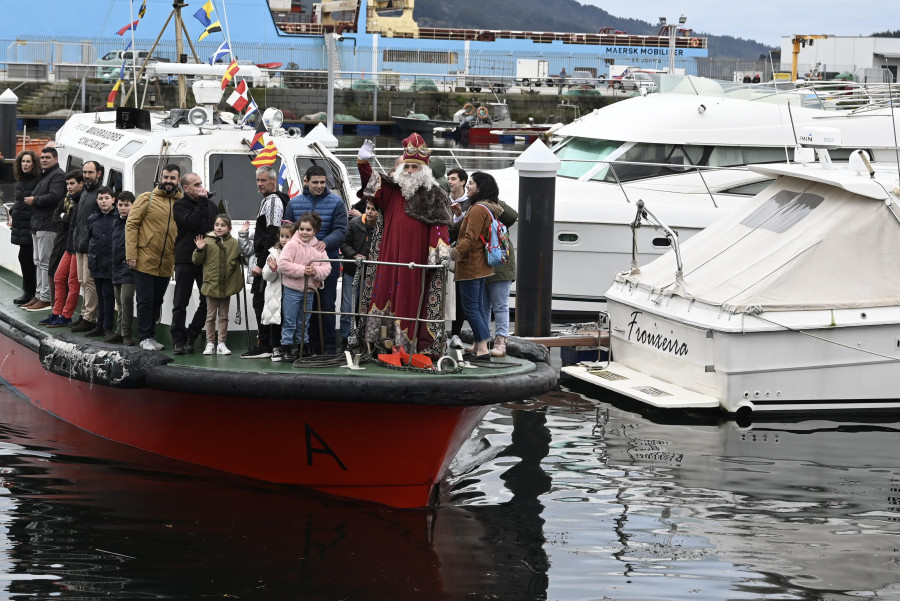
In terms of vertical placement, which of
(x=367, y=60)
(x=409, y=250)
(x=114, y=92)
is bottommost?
(x=409, y=250)

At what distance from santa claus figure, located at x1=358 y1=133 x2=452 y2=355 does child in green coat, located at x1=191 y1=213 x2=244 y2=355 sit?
3.52ft

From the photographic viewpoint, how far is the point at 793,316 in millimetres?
10883

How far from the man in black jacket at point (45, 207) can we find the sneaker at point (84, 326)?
3.96 feet

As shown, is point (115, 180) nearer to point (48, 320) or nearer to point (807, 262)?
point (48, 320)

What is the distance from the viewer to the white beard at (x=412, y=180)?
26.2 ft

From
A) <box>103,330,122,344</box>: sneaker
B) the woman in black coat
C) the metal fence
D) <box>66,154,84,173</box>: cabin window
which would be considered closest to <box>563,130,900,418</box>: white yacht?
<box>103,330,122,344</box>: sneaker

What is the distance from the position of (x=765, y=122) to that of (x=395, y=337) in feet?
31.4

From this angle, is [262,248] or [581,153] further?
[581,153]

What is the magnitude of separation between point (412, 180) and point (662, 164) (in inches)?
322

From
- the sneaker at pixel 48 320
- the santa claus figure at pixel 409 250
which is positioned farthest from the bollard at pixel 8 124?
the santa claus figure at pixel 409 250

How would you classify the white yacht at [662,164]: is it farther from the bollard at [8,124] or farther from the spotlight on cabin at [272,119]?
the bollard at [8,124]

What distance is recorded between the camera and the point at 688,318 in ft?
36.4

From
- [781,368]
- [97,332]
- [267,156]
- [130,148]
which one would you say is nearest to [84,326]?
[97,332]

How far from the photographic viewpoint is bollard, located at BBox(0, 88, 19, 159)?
69.4 feet
